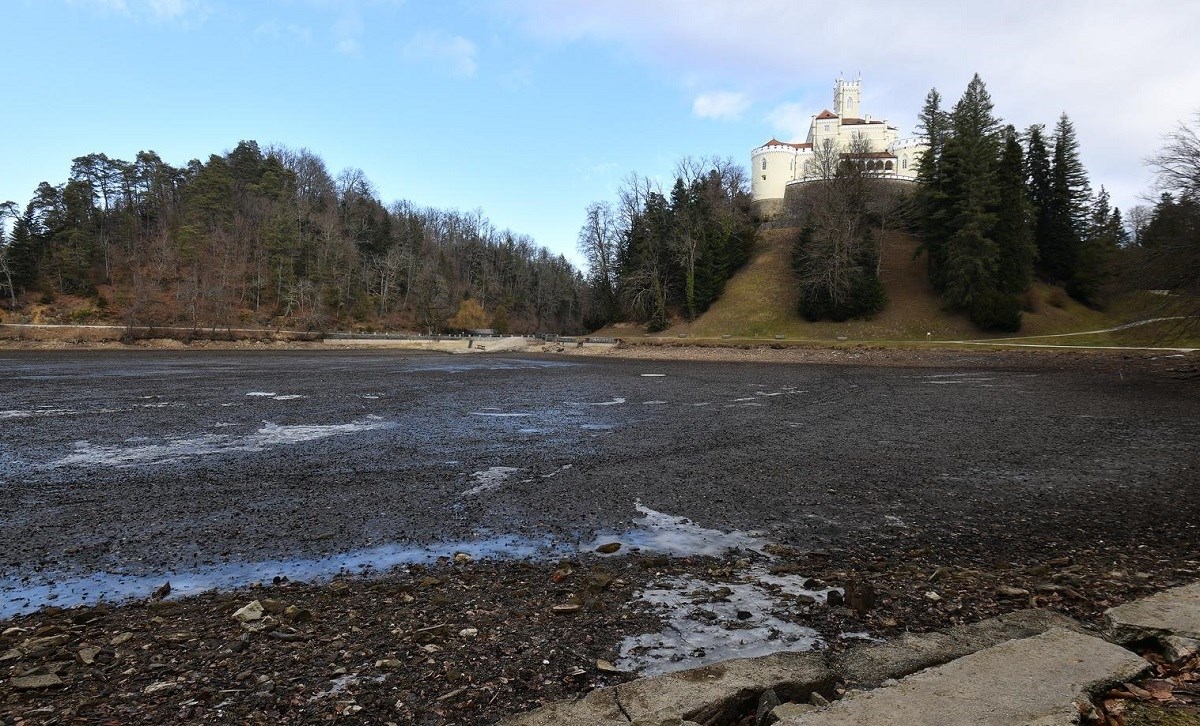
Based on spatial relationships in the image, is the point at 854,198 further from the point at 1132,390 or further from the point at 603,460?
the point at 603,460

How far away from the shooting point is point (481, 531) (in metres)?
7.98

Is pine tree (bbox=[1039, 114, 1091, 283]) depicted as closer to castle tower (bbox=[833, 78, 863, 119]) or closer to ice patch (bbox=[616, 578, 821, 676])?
castle tower (bbox=[833, 78, 863, 119])

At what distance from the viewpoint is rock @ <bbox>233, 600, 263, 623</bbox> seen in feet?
17.1

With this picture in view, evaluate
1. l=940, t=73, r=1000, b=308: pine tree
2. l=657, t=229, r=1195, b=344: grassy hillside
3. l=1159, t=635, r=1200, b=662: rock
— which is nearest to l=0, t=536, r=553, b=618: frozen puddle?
l=1159, t=635, r=1200, b=662: rock

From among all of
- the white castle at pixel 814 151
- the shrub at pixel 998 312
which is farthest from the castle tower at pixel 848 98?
the shrub at pixel 998 312

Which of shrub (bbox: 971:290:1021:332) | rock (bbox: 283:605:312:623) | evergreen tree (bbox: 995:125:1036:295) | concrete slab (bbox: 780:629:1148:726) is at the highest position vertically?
evergreen tree (bbox: 995:125:1036:295)

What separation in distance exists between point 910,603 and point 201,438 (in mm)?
15265

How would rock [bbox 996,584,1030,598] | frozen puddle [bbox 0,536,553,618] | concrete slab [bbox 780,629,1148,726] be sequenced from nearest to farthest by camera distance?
concrete slab [bbox 780,629,1148,726] → rock [bbox 996,584,1030,598] → frozen puddle [bbox 0,536,553,618]

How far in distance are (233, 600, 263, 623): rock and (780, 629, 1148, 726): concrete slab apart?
4410 millimetres

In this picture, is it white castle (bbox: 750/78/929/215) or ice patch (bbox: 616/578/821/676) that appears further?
white castle (bbox: 750/78/929/215)

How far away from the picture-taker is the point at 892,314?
60375 millimetres

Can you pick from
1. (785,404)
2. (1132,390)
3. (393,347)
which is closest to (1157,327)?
(1132,390)

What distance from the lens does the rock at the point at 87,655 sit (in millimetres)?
4485

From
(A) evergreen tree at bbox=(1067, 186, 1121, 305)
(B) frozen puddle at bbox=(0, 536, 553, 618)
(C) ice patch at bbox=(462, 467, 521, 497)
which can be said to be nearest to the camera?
(B) frozen puddle at bbox=(0, 536, 553, 618)
